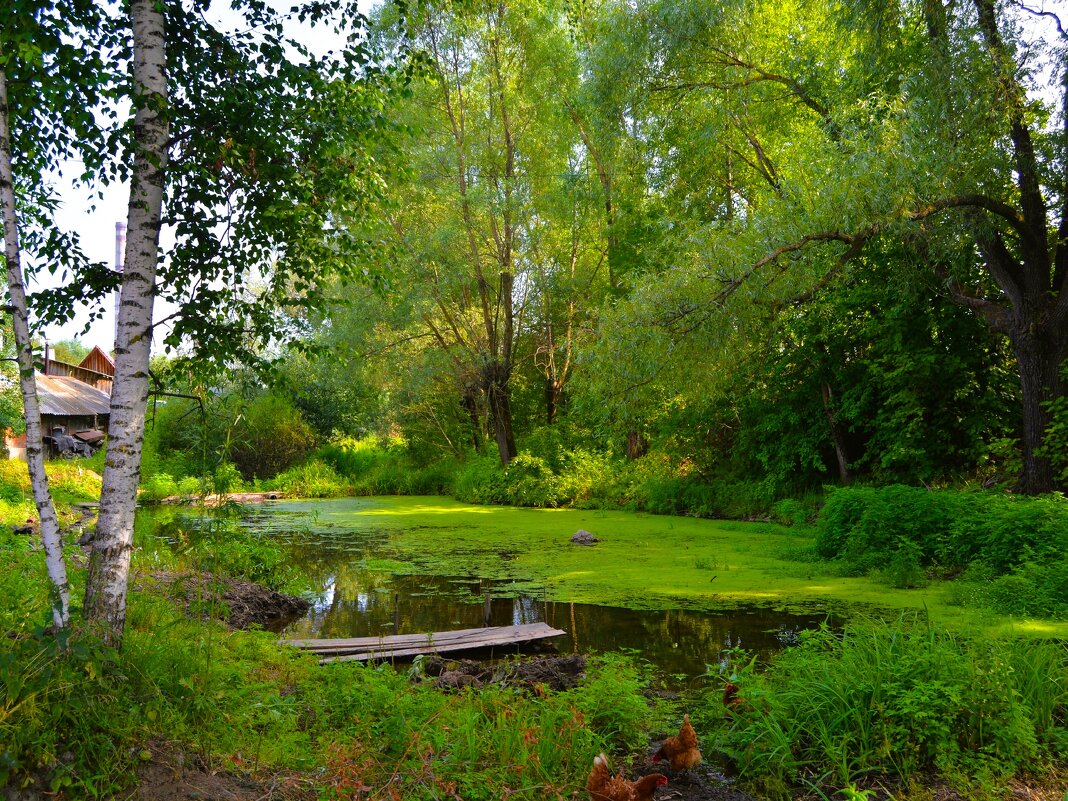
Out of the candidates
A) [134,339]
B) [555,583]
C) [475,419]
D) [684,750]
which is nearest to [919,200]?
[555,583]

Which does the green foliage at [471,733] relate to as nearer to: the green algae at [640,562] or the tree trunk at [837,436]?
the green algae at [640,562]

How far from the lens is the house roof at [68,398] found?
27342mm

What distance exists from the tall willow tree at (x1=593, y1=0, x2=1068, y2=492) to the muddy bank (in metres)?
4.73

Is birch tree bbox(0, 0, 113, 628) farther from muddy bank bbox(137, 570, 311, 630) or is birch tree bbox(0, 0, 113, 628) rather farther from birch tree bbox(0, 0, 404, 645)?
muddy bank bbox(137, 570, 311, 630)

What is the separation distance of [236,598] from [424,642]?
86.0 inches

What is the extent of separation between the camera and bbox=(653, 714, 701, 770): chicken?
3.74 metres

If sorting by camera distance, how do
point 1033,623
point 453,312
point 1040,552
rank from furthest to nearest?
point 453,312
point 1040,552
point 1033,623

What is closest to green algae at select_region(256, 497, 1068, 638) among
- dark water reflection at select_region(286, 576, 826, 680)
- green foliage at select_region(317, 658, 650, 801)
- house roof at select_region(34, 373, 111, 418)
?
dark water reflection at select_region(286, 576, 826, 680)

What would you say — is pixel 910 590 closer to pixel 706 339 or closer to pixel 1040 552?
pixel 1040 552

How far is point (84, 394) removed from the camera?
32000mm

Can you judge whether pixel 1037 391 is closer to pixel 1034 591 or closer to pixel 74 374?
pixel 1034 591

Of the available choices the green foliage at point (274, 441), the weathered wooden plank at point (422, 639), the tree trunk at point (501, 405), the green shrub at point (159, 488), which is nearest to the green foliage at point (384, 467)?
the green foliage at point (274, 441)

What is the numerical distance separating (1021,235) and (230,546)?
385 inches

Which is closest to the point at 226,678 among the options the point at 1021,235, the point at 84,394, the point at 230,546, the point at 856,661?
the point at 856,661
